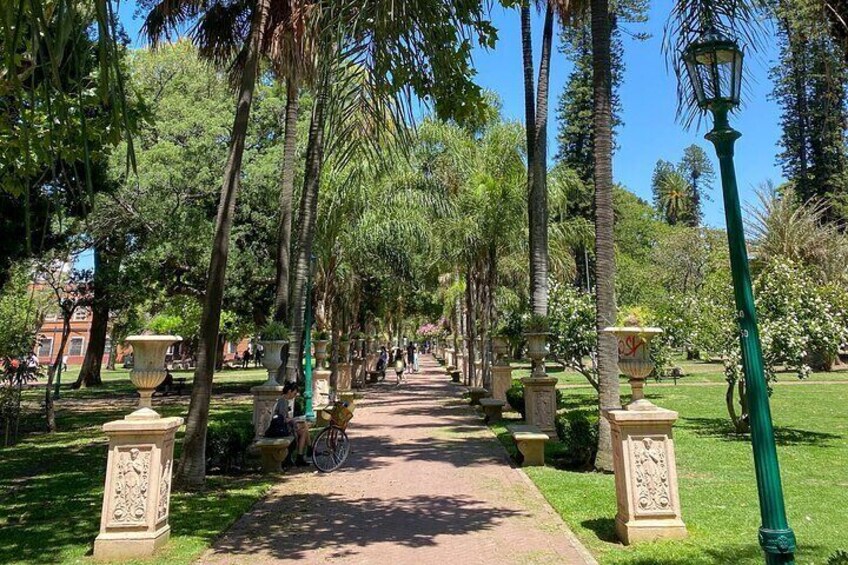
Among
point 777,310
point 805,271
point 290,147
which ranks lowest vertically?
point 777,310

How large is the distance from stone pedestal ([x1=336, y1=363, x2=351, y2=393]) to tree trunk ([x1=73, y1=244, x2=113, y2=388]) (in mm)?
9227

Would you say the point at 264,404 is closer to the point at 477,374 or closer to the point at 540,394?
the point at 540,394

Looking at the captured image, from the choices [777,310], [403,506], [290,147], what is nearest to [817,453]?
[777,310]

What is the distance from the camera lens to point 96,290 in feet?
77.5

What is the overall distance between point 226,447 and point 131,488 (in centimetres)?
393

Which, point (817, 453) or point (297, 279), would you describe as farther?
point (297, 279)

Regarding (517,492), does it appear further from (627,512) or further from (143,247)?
(143,247)

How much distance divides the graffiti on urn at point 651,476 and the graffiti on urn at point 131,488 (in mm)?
5093

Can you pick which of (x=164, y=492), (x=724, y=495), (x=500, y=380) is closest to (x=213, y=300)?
(x=164, y=492)

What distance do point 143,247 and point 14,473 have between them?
1228 cm

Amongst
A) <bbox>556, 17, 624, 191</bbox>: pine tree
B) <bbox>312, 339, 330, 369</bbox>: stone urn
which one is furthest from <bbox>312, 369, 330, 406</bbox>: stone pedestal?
<bbox>556, 17, 624, 191</bbox>: pine tree

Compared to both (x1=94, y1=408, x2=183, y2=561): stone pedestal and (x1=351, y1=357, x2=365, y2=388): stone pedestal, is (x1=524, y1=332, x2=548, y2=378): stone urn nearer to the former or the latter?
(x1=94, y1=408, x2=183, y2=561): stone pedestal

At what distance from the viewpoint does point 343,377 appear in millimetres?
24844

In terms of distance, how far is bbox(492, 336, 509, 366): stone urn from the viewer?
18.6 m
